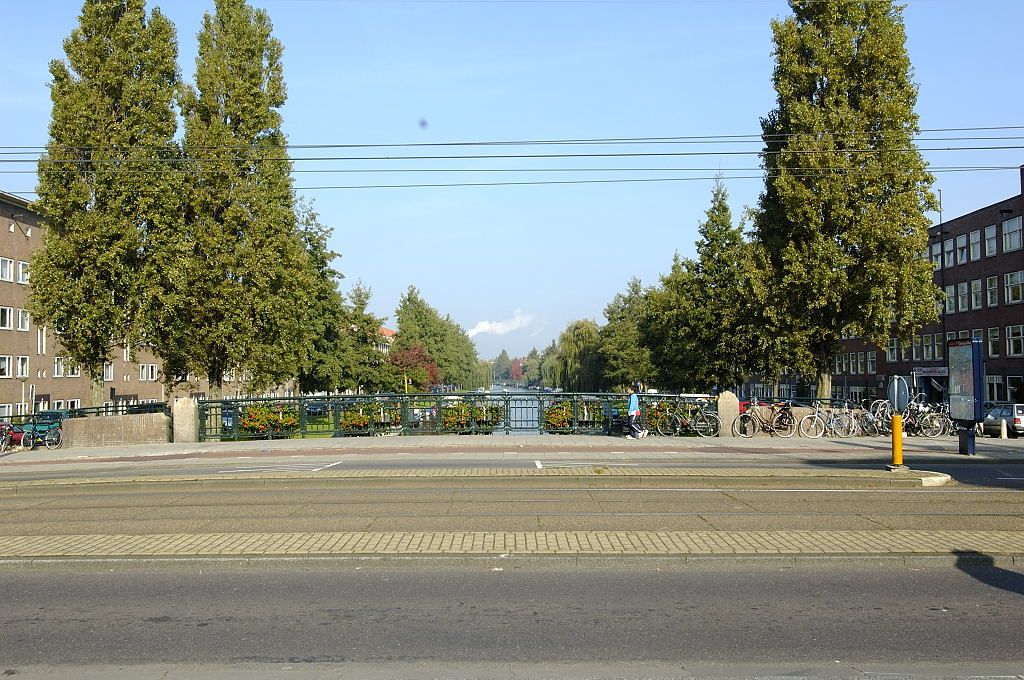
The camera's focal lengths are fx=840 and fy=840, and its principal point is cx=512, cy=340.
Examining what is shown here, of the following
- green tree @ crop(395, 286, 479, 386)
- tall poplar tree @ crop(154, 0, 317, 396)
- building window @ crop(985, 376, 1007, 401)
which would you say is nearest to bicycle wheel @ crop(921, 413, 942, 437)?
tall poplar tree @ crop(154, 0, 317, 396)

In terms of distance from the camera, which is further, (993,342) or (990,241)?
(990,241)

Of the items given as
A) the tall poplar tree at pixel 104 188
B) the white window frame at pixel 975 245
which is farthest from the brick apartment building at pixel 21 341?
the white window frame at pixel 975 245

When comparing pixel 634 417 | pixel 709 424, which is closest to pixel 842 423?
pixel 709 424

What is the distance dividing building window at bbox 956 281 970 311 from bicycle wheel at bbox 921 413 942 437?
131 ft

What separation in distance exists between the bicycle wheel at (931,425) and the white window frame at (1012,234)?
114 ft

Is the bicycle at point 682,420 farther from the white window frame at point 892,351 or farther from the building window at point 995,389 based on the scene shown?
the white window frame at point 892,351

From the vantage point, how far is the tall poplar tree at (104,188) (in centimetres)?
3066

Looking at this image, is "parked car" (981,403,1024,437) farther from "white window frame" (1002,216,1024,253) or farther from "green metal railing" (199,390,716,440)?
"white window frame" (1002,216,1024,253)

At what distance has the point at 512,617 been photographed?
686cm

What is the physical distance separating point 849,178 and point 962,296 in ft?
123

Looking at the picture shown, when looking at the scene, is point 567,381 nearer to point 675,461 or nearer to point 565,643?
point 675,461

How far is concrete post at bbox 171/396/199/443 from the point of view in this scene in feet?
91.2

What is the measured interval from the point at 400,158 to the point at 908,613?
19.6 metres

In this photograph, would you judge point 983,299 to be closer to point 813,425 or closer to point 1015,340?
point 1015,340
